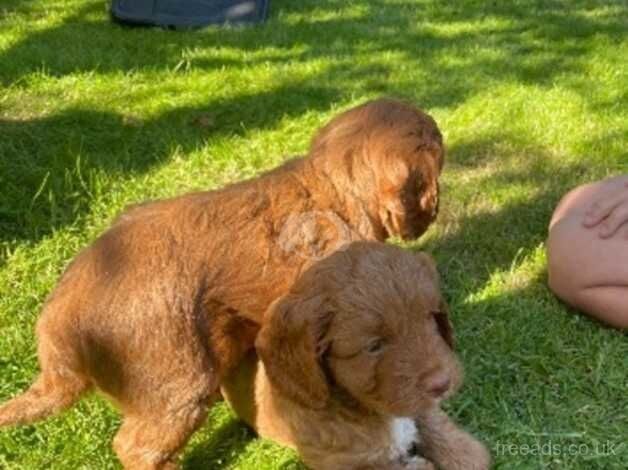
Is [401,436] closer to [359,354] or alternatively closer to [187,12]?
[359,354]

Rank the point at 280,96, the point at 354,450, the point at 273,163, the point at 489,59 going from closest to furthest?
the point at 354,450, the point at 273,163, the point at 280,96, the point at 489,59

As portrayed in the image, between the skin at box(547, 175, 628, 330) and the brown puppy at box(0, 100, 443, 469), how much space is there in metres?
0.89

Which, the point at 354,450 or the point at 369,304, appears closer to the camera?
the point at 369,304

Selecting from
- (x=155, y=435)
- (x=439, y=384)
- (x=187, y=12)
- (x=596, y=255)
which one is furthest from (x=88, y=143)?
(x=439, y=384)

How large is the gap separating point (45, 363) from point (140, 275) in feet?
1.56

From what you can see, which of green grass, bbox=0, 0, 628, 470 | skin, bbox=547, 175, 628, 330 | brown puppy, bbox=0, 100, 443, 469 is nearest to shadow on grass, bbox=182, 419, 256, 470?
green grass, bbox=0, 0, 628, 470

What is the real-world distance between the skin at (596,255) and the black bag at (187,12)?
4691 mm

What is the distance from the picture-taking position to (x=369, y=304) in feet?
9.87

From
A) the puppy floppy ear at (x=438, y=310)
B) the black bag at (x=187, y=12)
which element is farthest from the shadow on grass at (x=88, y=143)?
the puppy floppy ear at (x=438, y=310)

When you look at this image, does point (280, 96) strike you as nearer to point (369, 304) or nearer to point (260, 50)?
point (260, 50)

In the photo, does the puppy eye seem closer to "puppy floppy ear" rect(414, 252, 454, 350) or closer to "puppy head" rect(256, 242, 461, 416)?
"puppy head" rect(256, 242, 461, 416)

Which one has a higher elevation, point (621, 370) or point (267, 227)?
point (267, 227)

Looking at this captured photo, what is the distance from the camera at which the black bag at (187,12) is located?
27.5ft

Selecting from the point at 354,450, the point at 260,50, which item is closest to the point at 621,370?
the point at 354,450
